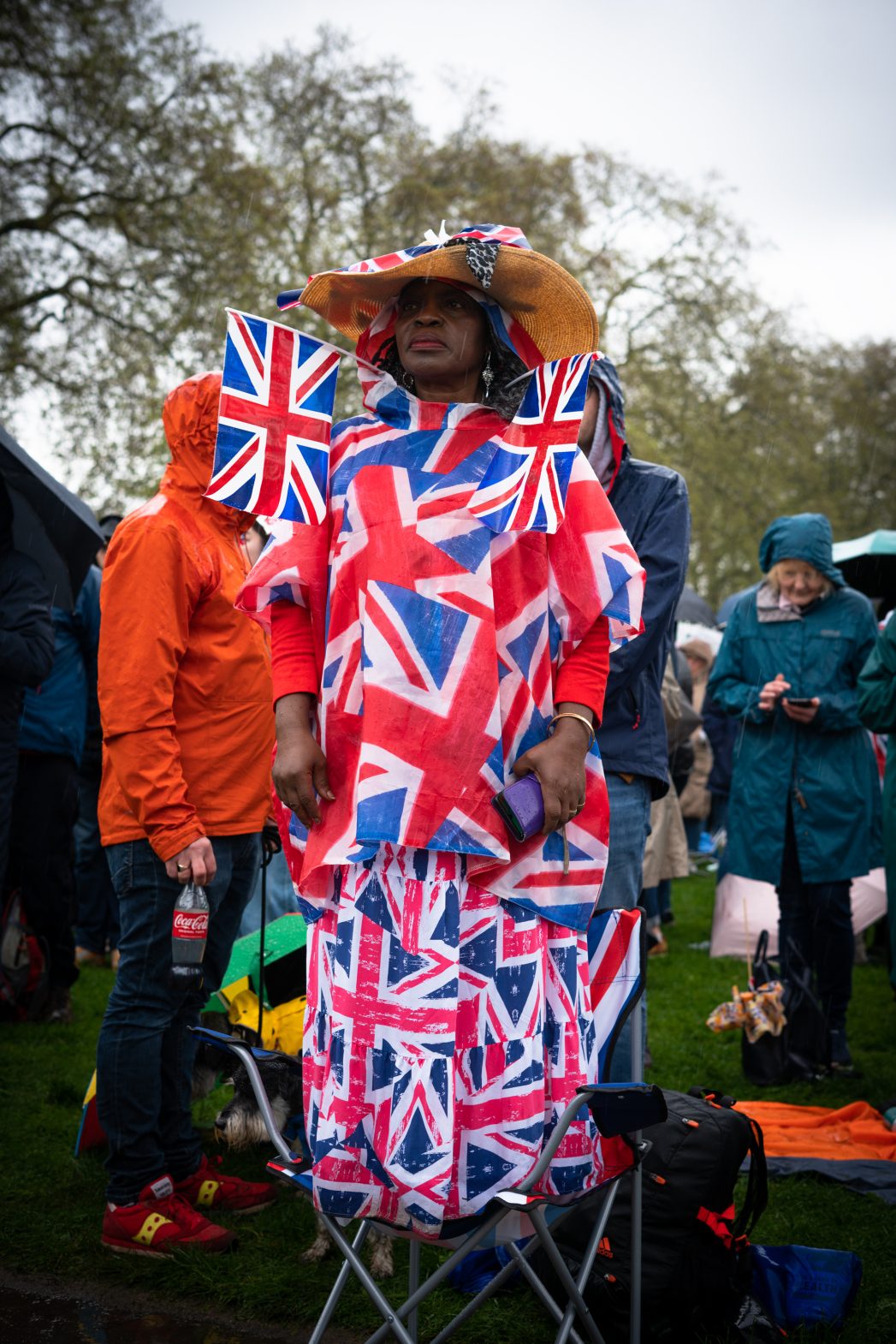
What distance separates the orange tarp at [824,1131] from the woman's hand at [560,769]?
233 cm

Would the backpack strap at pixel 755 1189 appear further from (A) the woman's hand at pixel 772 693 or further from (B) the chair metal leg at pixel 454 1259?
(A) the woman's hand at pixel 772 693

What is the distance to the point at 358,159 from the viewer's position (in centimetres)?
1845

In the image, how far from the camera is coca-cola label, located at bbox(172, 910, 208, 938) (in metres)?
2.98

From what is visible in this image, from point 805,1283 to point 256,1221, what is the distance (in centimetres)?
150

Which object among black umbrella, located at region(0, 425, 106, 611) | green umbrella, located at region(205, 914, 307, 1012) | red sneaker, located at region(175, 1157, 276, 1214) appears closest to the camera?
red sneaker, located at region(175, 1157, 276, 1214)

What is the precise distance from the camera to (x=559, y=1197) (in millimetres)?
2035

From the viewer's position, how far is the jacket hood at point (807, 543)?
17.0 feet

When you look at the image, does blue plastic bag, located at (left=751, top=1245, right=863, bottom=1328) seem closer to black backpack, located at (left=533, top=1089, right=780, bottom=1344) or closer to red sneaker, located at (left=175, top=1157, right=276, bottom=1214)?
black backpack, located at (left=533, top=1089, right=780, bottom=1344)

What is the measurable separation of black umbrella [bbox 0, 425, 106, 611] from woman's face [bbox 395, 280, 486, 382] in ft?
8.61

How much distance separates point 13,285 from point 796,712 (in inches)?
Result: 536

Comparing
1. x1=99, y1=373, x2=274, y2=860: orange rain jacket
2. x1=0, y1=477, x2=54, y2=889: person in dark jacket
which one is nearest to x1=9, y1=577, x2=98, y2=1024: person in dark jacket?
x1=0, y1=477, x2=54, y2=889: person in dark jacket

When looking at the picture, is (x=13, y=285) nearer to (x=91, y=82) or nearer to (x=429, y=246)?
(x=91, y=82)

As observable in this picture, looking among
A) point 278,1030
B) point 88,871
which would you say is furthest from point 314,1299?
point 88,871

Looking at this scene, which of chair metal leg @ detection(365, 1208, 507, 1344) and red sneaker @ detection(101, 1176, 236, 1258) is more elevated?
chair metal leg @ detection(365, 1208, 507, 1344)
